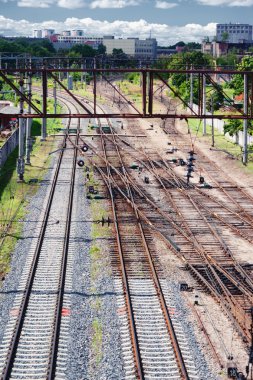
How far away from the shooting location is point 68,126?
57781 millimetres

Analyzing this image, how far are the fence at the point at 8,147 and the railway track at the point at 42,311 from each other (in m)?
12.8

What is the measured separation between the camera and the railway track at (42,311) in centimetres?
1341

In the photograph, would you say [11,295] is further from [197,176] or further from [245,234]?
[197,176]

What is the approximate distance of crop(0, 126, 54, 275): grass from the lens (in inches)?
864

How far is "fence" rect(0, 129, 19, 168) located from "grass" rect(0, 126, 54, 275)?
13.9 inches

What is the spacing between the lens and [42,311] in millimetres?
16188

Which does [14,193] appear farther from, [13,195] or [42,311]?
[42,311]

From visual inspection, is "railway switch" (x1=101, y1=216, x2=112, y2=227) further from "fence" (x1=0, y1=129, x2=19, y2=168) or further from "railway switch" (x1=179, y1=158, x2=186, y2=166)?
"railway switch" (x1=179, y1=158, x2=186, y2=166)

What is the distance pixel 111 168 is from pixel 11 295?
2062cm

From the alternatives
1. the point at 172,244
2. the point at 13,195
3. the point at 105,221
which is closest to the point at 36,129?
the point at 13,195

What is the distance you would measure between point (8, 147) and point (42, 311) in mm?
25968

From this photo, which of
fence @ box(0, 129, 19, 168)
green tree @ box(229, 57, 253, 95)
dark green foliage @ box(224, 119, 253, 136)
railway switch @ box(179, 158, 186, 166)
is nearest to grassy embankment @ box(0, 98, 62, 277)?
fence @ box(0, 129, 19, 168)

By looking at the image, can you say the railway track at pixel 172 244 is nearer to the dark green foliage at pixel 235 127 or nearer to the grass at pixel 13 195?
the grass at pixel 13 195

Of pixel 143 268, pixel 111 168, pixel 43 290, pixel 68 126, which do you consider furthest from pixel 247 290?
pixel 68 126
